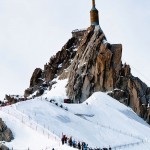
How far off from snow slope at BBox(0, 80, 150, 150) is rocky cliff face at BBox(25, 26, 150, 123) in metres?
19.5

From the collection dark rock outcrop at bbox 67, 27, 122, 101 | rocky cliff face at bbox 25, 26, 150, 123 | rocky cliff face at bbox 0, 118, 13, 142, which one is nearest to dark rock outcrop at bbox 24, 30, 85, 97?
rocky cliff face at bbox 25, 26, 150, 123

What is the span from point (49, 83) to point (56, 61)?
1012 centimetres

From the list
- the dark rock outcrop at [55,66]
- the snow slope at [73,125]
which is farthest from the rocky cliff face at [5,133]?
the dark rock outcrop at [55,66]

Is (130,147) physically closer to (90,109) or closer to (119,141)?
(119,141)

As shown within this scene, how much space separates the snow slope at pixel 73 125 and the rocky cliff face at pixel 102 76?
64.1 feet

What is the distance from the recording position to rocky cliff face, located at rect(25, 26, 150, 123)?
4370 inches

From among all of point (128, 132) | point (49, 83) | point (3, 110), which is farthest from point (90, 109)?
point (49, 83)

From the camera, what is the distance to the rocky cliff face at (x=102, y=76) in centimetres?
11100

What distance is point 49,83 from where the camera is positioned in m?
128

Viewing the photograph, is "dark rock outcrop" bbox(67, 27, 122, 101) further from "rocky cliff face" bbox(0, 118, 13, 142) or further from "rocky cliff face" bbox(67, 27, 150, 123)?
"rocky cliff face" bbox(0, 118, 13, 142)

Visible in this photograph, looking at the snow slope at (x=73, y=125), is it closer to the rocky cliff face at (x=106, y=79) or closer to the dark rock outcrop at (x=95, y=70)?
the rocky cliff face at (x=106, y=79)

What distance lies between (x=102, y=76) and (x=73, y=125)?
47.3m

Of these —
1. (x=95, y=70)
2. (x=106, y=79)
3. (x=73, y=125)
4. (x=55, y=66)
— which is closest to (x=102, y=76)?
(x=106, y=79)

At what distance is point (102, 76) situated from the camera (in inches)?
4444
